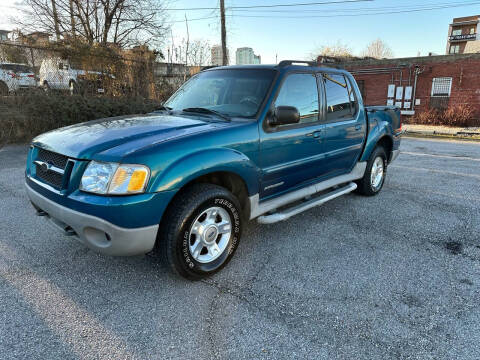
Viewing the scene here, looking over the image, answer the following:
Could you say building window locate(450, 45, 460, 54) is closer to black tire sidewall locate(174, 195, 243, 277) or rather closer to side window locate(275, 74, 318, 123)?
side window locate(275, 74, 318, 123)

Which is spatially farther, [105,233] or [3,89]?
[3,89]

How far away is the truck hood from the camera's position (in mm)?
2521

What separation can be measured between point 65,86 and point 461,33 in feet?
308

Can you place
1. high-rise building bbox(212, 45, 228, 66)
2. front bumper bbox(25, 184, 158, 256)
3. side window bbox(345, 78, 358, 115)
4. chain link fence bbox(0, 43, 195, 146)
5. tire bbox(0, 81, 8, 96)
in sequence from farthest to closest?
1. high-rise building bbox(212, 45, 228, 66)
2. chain link fence bbox(0, 43, 195, 146)
3. tire bbox(0, 81, 8, 96)
4. side window bbox(345, 78, 358, 115)
5. front bumper bbox(25, 184, 158, 256)

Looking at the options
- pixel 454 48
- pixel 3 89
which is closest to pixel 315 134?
pixel 3 89

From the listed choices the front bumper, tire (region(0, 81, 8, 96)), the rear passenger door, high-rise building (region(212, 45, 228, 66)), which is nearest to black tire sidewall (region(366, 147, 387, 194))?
the rear passenger door

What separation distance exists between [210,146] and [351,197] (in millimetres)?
3299

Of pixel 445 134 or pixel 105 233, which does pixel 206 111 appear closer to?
pixel 105 233

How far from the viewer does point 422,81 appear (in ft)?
67.0

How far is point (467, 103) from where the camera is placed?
62.4ft

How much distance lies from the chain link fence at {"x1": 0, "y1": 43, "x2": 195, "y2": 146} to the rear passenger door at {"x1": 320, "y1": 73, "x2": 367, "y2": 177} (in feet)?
25.5

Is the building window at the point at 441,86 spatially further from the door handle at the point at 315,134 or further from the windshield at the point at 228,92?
the windshield at the point at 228,92

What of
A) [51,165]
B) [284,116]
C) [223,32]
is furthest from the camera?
[223,32]

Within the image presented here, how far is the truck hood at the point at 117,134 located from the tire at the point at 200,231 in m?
0.52
